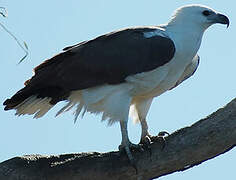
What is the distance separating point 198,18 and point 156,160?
2026 millimetres

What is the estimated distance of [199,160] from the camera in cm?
504

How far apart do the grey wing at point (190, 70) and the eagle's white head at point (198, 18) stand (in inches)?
14.3

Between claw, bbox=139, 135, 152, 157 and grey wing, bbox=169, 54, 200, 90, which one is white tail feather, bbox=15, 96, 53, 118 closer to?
claw, bbox=139, 135, 152, 157

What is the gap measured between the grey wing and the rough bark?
149cm

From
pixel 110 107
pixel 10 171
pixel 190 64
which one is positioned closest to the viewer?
pixel 10 171

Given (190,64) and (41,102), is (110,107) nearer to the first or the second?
(41,102)

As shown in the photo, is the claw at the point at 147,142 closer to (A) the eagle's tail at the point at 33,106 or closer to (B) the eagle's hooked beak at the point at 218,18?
(A) the eagle's tail at the point at 33,106

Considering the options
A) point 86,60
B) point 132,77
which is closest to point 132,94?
point 132,77

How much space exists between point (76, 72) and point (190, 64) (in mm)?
1286

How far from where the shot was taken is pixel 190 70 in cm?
662

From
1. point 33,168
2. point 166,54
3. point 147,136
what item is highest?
point 166,54

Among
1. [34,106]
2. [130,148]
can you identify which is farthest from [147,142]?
[34,106]

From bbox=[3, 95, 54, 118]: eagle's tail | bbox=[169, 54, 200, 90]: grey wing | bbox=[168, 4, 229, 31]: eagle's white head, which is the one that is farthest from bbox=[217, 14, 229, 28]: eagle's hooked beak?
bbox=[3, 95, 54, 118]: eagle's tail

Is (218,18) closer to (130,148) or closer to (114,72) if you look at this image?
(114,72)
